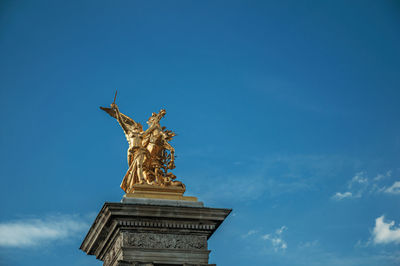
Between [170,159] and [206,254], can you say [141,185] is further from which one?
[206,254]

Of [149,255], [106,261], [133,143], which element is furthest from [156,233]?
[133,143]

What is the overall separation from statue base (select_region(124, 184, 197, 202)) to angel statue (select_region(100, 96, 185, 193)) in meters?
0.23

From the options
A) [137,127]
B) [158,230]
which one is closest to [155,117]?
[137,127]

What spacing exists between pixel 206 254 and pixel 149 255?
1.69 meters

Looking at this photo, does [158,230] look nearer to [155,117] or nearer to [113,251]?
[113,251]

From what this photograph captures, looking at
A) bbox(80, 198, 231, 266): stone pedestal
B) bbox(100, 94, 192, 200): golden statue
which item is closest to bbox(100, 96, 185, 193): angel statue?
bbox(100, 94, 192, 200): golden statue

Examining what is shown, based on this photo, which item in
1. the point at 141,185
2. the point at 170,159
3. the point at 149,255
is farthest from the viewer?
the point at 170,159

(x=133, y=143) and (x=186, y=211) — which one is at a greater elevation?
(x=133, y=143)

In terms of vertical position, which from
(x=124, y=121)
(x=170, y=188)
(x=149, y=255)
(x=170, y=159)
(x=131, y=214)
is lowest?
(x=149, y=255)

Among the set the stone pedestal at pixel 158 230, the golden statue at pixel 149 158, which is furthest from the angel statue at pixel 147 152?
the stone pedestal at pixel 158 230

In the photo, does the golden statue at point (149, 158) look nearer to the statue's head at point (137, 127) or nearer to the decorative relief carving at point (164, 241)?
the statue's head at point (137, 127)

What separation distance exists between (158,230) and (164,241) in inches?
14.5

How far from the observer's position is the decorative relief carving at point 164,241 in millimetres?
16844

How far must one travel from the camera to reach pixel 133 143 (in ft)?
64.4
